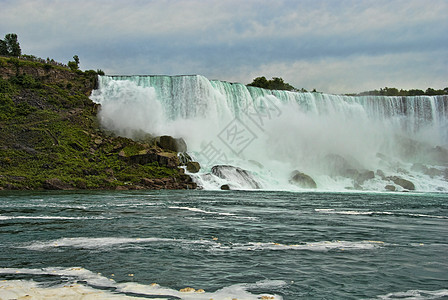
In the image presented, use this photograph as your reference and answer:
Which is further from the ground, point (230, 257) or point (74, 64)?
point (74, 64)

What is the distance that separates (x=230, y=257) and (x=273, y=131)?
52.2 metres

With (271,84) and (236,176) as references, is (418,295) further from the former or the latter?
(271,84)

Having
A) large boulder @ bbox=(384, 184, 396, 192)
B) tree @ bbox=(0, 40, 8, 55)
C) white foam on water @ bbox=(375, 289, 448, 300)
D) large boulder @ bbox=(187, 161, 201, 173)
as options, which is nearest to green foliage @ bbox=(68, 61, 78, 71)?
tree @ bbox=(0, 40, 8, 55)

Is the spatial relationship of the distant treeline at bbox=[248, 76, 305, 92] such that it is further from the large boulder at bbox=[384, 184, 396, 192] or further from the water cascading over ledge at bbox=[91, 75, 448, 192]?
the large boulder at bbox=[384, 184, 396, 192]

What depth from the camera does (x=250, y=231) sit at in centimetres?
1225

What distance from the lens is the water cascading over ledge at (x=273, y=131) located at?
169ft

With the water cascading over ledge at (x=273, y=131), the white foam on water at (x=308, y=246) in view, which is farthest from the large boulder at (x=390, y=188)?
the white foam on water at (x=308, y=246)

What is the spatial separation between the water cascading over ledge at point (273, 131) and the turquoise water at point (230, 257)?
97.2ft

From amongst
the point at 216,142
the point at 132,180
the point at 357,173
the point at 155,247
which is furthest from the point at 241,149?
the point at 155,247

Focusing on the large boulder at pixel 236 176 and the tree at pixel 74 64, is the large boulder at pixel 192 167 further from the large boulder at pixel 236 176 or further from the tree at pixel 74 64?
the tree at pixel 74 64

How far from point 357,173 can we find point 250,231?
1702 inches

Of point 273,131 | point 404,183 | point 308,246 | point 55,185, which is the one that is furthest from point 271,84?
point 308,246

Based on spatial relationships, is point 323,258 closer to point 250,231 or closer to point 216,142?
point 250,231

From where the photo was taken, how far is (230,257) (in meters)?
8.38
